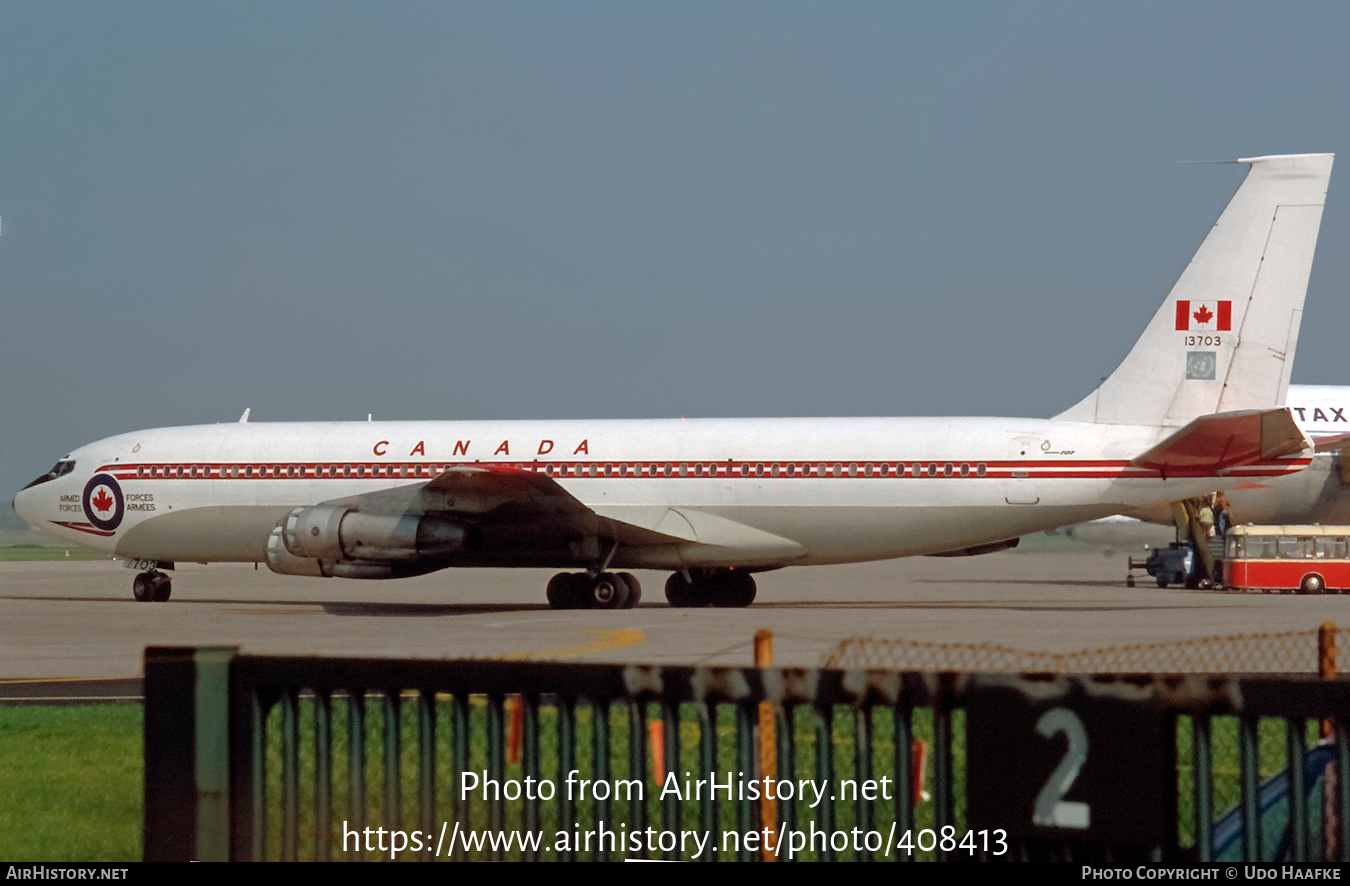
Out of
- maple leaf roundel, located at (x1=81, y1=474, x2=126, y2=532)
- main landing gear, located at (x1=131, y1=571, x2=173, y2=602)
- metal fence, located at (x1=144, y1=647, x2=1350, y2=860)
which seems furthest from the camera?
main landing gear, located at (x1=131, y1=571, x2=173, y2=602)

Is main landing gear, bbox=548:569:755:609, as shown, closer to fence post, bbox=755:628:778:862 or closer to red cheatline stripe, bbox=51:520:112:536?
red cheatline stripe, bbox=51:520:112:536

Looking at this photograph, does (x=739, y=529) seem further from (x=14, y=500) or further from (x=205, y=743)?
(x=205, y=743)

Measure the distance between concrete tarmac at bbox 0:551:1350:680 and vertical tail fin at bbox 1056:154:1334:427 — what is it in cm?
370

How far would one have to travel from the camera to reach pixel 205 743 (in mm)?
5191

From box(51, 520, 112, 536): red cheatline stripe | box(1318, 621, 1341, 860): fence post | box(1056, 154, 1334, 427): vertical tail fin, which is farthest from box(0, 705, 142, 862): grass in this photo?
box(51, 520, 112, 536): red cheatline stripe

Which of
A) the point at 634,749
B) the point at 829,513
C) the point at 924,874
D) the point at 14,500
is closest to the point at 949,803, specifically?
the point at 924,874

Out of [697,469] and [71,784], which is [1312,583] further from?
[71,784]

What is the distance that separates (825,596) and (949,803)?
109 ft

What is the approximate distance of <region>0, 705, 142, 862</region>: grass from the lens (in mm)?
8336

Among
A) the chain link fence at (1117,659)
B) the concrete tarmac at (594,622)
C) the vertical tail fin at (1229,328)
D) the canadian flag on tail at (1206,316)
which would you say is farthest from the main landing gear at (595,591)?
the canadian flag on tail at (1206,316)

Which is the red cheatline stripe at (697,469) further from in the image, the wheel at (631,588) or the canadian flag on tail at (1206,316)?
the canadian flag on tail at (1206,316)

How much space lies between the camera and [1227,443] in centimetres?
2527

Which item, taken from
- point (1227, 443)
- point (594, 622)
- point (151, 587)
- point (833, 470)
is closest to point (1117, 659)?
point (1227, 443)

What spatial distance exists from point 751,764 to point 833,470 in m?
22.8
